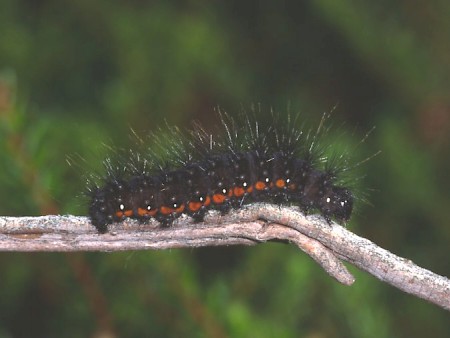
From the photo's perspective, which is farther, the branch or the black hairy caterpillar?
the black hairy caterpillar

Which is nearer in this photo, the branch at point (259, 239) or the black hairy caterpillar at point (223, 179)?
the branch at point (259, 239)

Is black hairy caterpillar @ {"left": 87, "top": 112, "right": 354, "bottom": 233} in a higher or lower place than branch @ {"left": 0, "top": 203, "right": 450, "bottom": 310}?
higher

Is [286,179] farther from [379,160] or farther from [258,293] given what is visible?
[379,160]

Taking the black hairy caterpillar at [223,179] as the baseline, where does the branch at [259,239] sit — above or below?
below

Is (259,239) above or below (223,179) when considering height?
below
